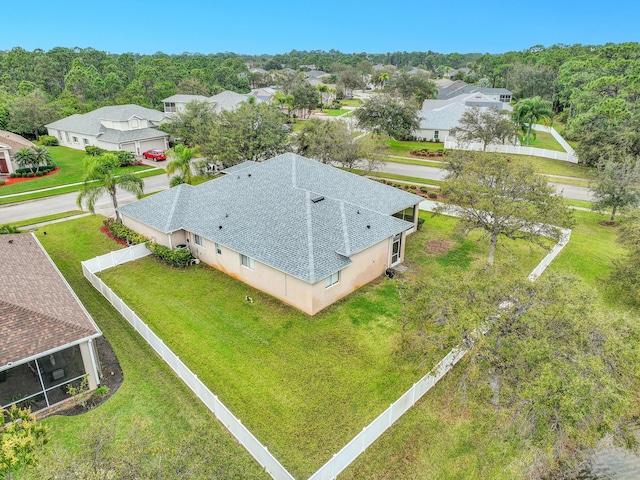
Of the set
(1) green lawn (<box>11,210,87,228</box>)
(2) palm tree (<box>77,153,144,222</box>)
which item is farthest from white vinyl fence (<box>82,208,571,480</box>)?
(1) green lawn (<box>11,210,87,228</box>)

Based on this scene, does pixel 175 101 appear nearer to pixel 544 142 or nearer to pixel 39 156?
pixel 39 156

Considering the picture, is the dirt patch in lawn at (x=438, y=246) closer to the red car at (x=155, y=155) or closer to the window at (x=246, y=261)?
the window at (x=246, y=261)

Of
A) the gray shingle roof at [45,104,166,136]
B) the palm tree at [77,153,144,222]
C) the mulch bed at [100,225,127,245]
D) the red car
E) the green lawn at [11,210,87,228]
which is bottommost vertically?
the mulch bed at [100,225,127,245]

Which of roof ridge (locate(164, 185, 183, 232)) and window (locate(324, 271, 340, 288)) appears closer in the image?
window (locate(324, 271, 340, 288))

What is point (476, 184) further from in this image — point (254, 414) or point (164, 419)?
point (164, 419)

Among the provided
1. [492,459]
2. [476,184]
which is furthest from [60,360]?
[476,184]

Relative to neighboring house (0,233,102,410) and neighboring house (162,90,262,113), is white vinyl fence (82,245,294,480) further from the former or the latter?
neighboring house (162,90,262,113)
